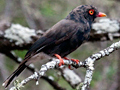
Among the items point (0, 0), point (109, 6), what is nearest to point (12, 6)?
point (0, 0)

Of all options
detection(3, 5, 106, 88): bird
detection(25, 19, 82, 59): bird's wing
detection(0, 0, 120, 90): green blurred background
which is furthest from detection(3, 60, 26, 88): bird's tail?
detection(0, 0, 120, 90): green blurred background

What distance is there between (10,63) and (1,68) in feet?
4.08

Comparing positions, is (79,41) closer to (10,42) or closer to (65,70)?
(65,70)

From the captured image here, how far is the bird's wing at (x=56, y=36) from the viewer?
14.6 ft

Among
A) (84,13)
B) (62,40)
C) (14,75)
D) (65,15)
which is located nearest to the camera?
(14,75)

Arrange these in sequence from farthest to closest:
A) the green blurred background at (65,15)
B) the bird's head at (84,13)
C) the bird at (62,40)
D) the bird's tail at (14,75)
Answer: the green blurred background at (65,15), the bird's head at (84,13), the bird at (62,40), the bird's tail at (14,75)

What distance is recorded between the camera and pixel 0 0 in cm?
755

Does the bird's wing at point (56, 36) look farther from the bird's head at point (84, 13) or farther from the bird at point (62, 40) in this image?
the bird's head at point (84, 13)

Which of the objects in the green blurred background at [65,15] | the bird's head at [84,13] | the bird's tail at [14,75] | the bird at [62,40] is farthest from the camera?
the green blurred background at [65,15]

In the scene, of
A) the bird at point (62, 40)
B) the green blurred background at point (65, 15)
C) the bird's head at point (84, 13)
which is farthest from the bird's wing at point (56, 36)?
the green blurred background at point (65, 15)

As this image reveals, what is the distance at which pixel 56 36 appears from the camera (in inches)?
180

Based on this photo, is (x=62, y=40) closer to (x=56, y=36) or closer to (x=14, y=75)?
(x=56, y=36)

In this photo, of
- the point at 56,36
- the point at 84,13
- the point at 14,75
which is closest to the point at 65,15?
the point at 84,13

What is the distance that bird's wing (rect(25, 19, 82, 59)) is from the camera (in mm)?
4441
